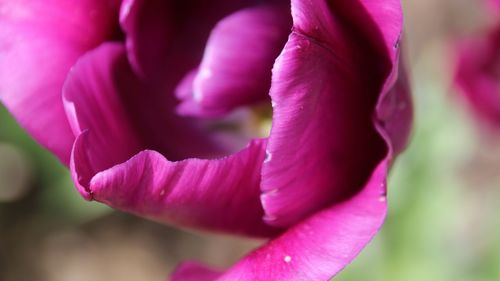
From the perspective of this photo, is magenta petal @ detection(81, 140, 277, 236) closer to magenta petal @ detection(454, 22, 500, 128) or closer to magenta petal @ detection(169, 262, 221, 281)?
magenta petal @ detection(169, 262, 221, 281)

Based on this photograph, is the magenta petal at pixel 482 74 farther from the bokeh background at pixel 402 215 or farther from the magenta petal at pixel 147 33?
the magenta petal at pixel 147 33

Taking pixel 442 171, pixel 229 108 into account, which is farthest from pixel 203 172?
pixel 442 171

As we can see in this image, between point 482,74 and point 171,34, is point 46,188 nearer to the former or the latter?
Answer: point 482,74

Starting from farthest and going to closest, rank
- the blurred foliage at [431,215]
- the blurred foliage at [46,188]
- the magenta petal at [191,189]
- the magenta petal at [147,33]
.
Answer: the blurred foliage at [46,188] → the blurred foliage at [431,215] → the magenta petal at [147,33] → the magenta petal at [191,189]

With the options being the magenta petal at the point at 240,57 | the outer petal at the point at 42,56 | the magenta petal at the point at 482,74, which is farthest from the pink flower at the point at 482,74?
the outer petal at the point at 42,56

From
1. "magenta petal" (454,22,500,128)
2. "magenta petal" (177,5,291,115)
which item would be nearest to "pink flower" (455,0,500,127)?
"magenta petal" (454,22,500,128)

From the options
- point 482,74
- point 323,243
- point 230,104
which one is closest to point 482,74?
point 482,74
